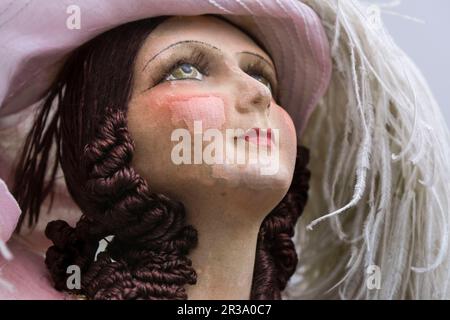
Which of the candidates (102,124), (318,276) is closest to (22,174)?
(102,124)

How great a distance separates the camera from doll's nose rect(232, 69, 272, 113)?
108cm

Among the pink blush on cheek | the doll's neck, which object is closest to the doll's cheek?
the pink blush on cheek

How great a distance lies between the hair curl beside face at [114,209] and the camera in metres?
1.06

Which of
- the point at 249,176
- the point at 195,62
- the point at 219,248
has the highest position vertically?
the point at 195,62

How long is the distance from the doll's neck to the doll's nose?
138 millimetres

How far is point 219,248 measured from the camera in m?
1.10

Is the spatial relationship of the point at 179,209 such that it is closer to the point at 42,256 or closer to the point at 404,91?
the point at 42,256

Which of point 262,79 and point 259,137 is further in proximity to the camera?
point 262,79

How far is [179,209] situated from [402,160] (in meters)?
0.40

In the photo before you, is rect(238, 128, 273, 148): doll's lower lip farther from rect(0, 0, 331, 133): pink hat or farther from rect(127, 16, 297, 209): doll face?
rect(0, 0, 331, 133): pink hat

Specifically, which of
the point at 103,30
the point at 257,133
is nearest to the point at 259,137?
the point at 257,133

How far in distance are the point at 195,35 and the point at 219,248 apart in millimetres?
292

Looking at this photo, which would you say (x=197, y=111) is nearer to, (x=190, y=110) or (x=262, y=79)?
(x=190, y=110)

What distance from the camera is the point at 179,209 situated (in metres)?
1.08
